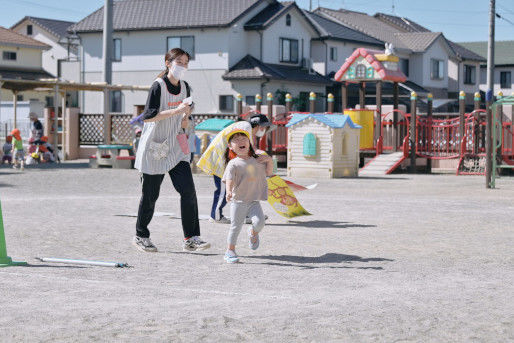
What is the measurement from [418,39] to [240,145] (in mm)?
50236

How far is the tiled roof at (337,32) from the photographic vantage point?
4778 centimetres

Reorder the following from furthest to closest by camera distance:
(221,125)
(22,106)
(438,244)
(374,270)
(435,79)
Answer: (435,79) < (22,106) < (221,125) < (438,244) < (374,270)

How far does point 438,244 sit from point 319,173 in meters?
12.7

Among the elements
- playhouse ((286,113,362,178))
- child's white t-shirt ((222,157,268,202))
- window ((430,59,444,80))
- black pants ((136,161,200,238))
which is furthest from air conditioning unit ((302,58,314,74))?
child's white t-shirt ((222,157,268,202))

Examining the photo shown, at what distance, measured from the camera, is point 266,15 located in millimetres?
44812

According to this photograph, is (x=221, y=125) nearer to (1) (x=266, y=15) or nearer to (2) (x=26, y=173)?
(2) (x=26, y=173)

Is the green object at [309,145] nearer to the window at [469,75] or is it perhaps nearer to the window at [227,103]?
the window at [227,103]

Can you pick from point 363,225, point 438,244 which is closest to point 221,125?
point 363,225

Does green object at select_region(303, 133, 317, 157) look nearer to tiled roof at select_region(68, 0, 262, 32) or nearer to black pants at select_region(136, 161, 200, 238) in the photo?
black pants at select_region(136, 161, 200, 238)

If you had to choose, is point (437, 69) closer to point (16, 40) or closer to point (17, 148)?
point (16, 40)

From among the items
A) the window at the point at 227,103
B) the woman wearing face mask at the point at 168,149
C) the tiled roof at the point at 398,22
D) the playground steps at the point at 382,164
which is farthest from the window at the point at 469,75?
the woman wearing face mask at the point at 168,149

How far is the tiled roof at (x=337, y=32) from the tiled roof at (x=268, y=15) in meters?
2.95

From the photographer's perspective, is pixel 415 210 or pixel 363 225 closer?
pixel 363 225

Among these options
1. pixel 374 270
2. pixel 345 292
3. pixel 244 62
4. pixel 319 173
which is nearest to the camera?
pixel 345 292
